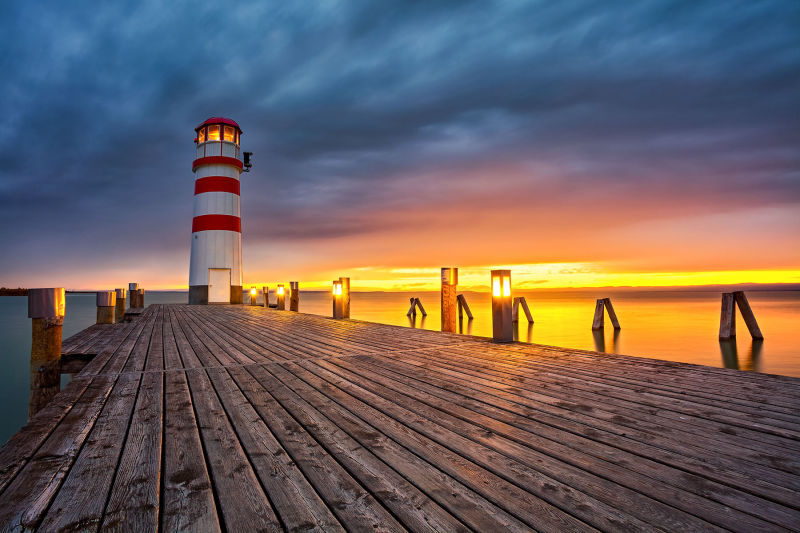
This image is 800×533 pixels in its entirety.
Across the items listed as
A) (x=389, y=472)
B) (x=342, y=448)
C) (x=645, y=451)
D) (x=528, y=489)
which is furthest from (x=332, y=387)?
(x=645, y=451)

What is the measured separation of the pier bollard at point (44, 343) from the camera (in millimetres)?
4309

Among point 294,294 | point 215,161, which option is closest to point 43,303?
point 294,294

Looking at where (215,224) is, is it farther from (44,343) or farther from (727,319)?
(727,319)

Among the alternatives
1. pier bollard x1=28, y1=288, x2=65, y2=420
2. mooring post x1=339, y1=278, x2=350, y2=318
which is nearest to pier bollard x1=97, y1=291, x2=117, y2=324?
pier bollard x1=28, y1=288, x2=65, y2=420

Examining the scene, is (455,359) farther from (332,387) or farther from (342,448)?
(342,448)

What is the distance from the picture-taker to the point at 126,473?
5.61ft

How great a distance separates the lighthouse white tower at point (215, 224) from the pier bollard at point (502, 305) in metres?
14.7

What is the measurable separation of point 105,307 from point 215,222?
8.78 meters

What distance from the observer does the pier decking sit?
1393 millimetres

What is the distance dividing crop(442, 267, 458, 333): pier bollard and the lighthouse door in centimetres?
1278

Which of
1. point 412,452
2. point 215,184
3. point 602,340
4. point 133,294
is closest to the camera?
point 412,452

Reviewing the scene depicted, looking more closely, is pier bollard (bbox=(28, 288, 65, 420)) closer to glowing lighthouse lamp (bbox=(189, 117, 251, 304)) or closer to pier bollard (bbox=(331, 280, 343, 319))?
pier bollard (bbox=(331, 280, 343, 319))

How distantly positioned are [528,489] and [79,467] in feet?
6.62

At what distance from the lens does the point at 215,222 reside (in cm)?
1692
